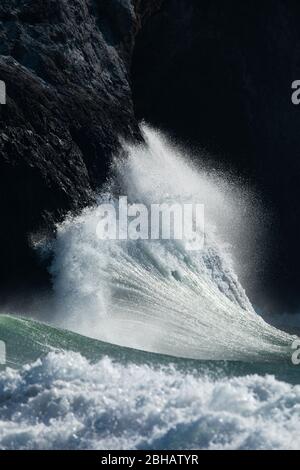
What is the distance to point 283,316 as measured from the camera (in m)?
23.0

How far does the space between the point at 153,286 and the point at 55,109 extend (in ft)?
11.6

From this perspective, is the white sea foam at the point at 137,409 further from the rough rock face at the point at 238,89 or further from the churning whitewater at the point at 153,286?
the rough rock face at the point at 238,89

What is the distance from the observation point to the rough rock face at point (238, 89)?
21.9 meters

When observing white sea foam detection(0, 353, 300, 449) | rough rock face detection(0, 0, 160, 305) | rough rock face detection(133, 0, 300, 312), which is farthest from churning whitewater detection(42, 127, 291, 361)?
rough rock face detection(133, 0, 300, 312)

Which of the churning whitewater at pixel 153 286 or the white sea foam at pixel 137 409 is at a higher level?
the churning whitewater at pixel 153 286

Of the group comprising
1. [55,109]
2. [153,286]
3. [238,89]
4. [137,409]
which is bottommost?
[137,409]

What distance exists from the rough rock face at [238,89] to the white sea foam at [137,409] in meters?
12.4

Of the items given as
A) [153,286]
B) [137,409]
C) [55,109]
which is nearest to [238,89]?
[55,109]

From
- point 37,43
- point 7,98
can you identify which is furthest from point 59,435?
point 37,43

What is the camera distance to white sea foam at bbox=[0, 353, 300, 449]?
830 centimetres

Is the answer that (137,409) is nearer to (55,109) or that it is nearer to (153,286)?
(153,286)

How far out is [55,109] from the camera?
15.8m

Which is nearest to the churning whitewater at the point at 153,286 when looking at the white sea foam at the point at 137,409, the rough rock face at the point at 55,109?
the rough rock face at the point at 55,109

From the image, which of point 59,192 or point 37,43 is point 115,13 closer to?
point 37,43
